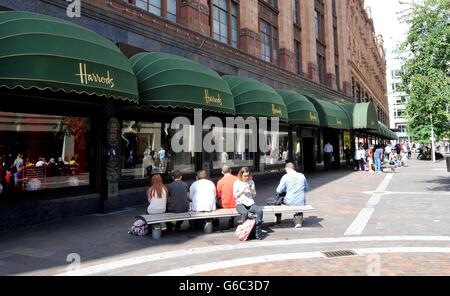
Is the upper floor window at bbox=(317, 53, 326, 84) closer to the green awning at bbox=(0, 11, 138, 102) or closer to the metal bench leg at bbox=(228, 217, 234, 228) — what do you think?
the metal bench leg at bbox=(228, 217, 234, 228)

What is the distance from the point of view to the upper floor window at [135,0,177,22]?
12.7 meters

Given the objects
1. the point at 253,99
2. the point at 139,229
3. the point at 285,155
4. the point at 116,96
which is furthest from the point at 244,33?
the point at 139,229

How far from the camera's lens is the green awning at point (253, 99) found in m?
13.5

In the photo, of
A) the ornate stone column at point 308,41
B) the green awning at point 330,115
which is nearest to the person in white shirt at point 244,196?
the green awning at point 330,115

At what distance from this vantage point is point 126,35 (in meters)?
11.5

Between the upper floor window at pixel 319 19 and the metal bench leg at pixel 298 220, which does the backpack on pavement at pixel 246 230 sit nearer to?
the metal bench leg at pixel 298 220

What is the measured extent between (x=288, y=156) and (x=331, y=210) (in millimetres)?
12210

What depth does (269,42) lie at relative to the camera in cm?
2138

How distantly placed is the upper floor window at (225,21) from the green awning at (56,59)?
8593 millimetres

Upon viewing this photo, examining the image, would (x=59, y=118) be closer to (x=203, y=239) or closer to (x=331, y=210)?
(x=203, y=239)

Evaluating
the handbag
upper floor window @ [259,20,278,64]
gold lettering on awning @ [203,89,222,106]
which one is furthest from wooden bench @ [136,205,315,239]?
upper floor window @ [259,20,278,64]

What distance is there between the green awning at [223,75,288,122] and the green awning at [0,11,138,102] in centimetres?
541
